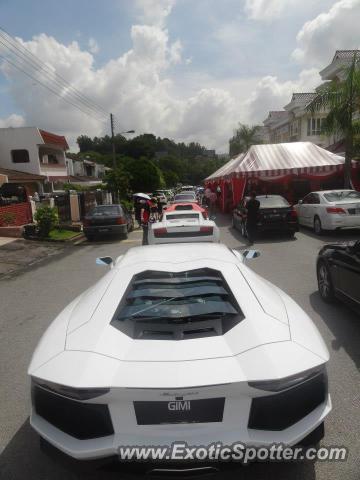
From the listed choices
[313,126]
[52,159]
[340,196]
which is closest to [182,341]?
[340,196]

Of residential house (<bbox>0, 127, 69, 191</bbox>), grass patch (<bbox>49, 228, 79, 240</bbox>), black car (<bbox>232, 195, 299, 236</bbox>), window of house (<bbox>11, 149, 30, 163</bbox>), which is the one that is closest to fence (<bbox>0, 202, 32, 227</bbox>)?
grass patch (<bbox>49, 228, 79, 240</bbox>)

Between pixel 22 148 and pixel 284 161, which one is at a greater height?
pixel 22 148

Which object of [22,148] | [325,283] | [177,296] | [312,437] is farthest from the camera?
[22,148]

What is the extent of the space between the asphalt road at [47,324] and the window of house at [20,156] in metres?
29.1

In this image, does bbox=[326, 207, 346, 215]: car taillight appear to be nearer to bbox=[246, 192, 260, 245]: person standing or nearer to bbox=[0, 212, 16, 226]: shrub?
bbox=[246, 192, 260, 245]: person standing

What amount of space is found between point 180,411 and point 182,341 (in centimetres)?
46

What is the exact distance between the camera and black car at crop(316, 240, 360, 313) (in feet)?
16.0

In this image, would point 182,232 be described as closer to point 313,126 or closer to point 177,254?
point 177,254

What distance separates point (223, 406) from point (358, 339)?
321 cm

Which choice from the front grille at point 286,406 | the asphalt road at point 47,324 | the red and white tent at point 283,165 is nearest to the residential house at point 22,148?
the red and white tent at point 283,165

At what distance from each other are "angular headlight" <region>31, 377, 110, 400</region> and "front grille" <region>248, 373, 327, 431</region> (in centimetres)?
85

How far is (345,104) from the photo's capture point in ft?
57.1

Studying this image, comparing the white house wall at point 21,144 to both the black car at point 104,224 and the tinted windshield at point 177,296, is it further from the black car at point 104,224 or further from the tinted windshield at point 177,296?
the tinted windshield at point 177,296

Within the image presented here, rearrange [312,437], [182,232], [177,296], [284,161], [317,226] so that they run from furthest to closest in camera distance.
→ [284,161] → [317,226] → [182,232] → [177,296] → [312,437]
